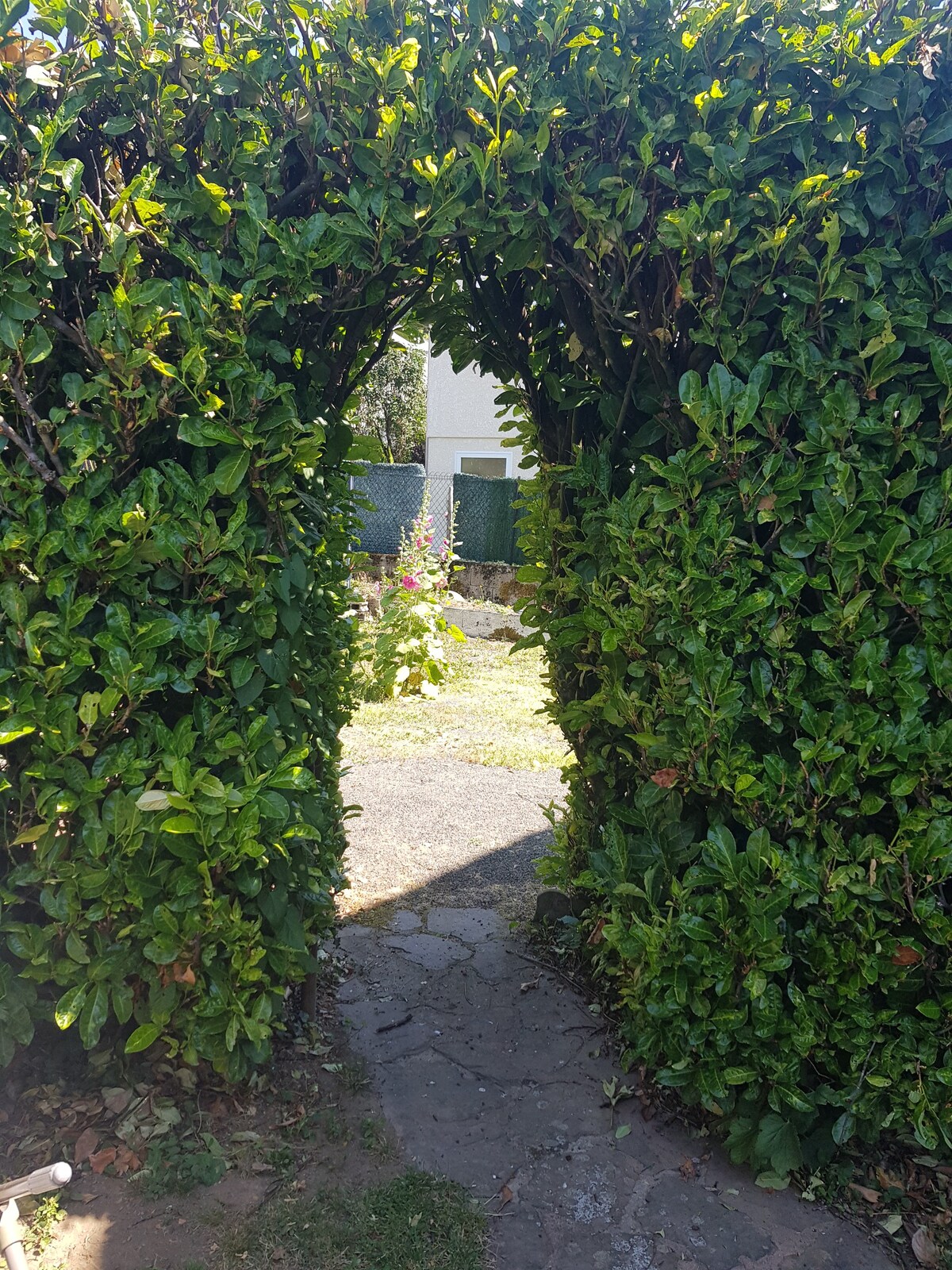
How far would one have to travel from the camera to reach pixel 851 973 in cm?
236

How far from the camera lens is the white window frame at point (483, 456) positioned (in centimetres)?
1778

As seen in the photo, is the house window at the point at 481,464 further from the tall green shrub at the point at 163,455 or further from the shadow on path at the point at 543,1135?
the tall green shrub at the point at 163,455

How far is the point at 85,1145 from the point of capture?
7.84 ft

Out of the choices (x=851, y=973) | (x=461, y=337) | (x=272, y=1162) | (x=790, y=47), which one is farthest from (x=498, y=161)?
(x=272, y=1162)

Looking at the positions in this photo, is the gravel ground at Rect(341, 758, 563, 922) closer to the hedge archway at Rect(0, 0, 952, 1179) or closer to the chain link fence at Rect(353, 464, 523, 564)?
the hedge archway at Rect(0, 0, 952, 1179)

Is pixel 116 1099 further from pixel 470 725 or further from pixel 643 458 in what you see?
pixel 470 725

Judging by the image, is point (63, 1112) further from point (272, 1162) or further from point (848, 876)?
point (848, 876)

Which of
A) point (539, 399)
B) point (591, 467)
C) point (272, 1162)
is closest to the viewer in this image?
point (272, 1162)

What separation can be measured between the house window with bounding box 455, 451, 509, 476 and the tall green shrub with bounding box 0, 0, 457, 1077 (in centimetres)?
1588

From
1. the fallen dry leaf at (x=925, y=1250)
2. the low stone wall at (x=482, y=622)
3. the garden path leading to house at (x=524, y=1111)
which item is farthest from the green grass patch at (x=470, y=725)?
the fallen dry leaf at (x=925, y=1250)

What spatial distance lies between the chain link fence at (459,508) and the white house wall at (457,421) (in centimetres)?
393

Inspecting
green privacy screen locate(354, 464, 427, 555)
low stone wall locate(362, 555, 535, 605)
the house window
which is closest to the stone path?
low stone wall locate(362, 555, 535, 605)

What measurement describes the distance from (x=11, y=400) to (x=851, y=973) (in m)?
2.63

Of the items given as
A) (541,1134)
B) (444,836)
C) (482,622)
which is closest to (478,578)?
(482,622)
